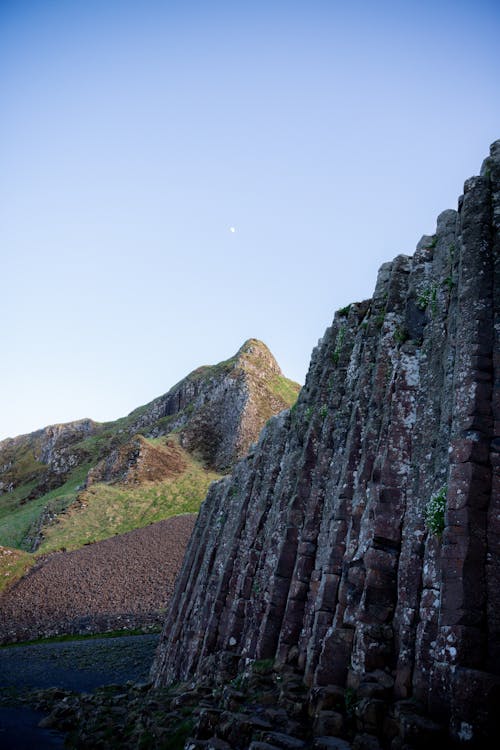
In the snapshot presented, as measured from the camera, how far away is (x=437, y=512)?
718 cm

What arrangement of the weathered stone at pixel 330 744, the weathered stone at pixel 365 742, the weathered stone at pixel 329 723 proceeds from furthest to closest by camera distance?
1. the weathered stone at pixel 329 723
2. the weathered stone at pixel 330 744
3. the weathered stone at pixel 365 742

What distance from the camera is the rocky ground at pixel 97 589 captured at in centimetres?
3003

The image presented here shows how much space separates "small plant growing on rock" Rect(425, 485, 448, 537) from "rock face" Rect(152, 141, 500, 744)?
0.03m

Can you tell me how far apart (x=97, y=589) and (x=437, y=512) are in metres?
31.5

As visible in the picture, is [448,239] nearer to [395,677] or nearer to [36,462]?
[395,677]

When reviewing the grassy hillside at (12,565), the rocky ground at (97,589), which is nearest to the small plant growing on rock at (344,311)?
the rocky ground at (97,589)

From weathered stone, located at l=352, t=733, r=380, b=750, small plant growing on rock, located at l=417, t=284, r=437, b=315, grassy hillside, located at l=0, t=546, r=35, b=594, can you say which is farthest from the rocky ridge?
weathered stone, located at l=352, t=733, r=380, b=750

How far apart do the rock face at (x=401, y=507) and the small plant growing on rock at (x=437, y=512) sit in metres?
0.03

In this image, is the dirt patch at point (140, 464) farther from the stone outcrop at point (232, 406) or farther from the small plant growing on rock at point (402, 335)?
the small plant growing on rock at point (402, 335)

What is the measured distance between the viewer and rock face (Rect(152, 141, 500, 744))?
20.8 feet

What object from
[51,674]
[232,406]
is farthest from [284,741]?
[232,406]

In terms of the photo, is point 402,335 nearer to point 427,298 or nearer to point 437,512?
point 427,298

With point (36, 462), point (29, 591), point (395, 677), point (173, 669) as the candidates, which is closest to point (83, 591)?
point (29, 591)

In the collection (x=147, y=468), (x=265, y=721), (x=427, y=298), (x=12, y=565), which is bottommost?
(x=12, y=565)
